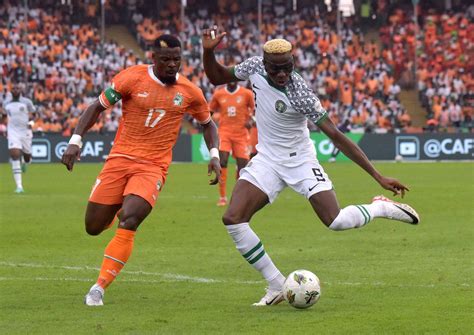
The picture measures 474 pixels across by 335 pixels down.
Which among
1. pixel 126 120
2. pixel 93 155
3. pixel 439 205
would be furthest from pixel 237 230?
pixel 93 155

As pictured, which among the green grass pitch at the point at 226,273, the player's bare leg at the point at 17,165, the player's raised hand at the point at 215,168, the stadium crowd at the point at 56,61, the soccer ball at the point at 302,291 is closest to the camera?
the green grass pitch at the point at 226,273

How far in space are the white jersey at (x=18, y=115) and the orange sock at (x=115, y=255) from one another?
18.0m

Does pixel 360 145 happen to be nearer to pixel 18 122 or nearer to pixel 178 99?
pixel 18 122

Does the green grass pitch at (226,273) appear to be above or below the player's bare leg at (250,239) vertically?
below

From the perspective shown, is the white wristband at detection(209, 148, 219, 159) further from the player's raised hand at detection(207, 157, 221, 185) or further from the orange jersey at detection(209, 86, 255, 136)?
the orange jersey at detection(209, 86, 255, 136)

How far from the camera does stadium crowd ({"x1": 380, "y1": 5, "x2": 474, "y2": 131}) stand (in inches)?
1891

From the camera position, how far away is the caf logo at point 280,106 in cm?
1015

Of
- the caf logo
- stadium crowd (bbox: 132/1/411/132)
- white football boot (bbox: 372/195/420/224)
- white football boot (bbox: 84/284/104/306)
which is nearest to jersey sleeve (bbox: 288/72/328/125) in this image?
the caf logo

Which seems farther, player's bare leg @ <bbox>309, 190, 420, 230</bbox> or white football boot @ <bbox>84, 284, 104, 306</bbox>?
player's bare leg @ <bbox>309, 190, 420, 230</bbox>

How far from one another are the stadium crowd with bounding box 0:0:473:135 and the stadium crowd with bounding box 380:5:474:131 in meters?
0.06

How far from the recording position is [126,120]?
35.3ft

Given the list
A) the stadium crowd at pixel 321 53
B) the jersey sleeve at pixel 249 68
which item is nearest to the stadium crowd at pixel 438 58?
the stadium crowd at pixel 321 53

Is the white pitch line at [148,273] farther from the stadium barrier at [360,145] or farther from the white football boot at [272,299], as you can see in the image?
the stadium barrier at [360,145]

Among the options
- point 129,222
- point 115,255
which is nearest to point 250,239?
point 129,222
